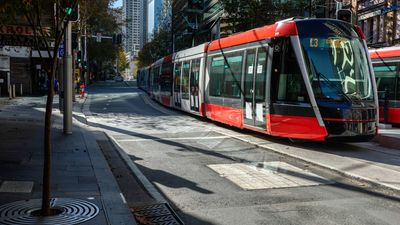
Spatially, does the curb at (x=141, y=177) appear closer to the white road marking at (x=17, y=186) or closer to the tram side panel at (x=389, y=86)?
the white road marking at (x=17, y=186)

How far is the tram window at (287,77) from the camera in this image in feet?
40.1

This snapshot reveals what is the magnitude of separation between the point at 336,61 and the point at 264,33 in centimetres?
234

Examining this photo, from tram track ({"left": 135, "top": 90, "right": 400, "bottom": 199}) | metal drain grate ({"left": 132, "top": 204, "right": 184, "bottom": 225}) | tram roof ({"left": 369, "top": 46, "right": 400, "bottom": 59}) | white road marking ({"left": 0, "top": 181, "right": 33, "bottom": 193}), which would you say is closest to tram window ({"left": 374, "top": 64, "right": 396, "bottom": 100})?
tram roof ({"left": 369, "top": 46, "right": 400, "bottom": 59})

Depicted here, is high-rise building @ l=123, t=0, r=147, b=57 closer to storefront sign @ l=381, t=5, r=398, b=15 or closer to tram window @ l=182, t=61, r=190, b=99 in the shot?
storefront sign @ l=381, t=5, r=398, b=15

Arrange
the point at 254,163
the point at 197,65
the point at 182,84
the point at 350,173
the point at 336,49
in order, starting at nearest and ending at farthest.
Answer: the point at 350,173
the point at 254,163
the point at 336,49
the point at 197,65
the point at 182,84

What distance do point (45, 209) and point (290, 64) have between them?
318 inches

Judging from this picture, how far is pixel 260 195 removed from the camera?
7.50 meters

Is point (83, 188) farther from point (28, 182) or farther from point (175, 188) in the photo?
point (175, 188)

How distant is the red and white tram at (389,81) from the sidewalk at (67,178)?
11.0 m

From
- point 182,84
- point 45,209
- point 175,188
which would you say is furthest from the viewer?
point 182,84

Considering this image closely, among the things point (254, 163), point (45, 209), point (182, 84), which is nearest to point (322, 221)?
point (45, 209)

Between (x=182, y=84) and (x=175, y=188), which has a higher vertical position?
(x=182, y=84)

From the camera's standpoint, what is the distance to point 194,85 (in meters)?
20.6

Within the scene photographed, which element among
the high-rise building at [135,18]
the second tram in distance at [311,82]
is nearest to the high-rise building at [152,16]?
the high-rise building at [135,18]
